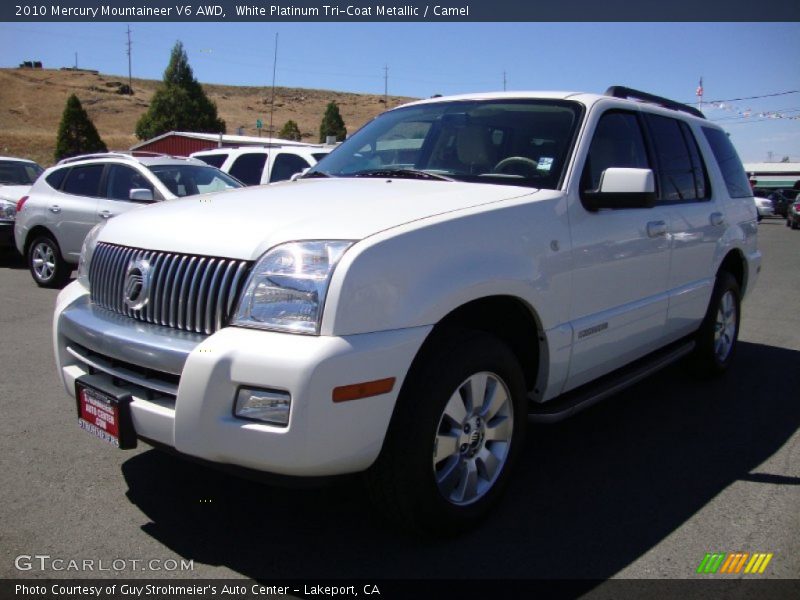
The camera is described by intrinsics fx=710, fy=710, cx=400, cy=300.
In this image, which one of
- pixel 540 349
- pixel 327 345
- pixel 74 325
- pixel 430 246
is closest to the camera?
pixel 327 345

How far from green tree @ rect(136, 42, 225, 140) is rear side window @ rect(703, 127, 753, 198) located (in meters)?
50.0

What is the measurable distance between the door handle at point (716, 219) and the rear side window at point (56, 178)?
850 centimetres

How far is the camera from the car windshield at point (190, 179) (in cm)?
919

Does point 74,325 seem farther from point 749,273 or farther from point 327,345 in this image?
point 749,273

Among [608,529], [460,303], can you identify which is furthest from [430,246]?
[608,529]

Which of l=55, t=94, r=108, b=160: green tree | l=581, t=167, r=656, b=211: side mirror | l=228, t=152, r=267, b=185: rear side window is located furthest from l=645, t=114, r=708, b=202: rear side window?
l=55, t=94, r=108, b=160: green tree

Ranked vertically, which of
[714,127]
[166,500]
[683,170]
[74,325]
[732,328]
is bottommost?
[166,500]

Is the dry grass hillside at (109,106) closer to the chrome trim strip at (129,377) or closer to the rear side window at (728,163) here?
the rear side window at (728,163)

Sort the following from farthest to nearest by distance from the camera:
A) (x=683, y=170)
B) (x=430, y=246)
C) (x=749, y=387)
Answer: 1. (x=749, y=387)
2. (x=683, y=170)
3. (x=430, y=246)

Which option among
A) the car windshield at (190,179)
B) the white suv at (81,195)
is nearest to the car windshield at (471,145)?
the car windshield at (190,179)

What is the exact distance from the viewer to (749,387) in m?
5.40

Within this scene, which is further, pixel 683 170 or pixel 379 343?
pixel 683 170

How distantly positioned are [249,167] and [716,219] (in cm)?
944

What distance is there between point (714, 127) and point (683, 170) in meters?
1.14
